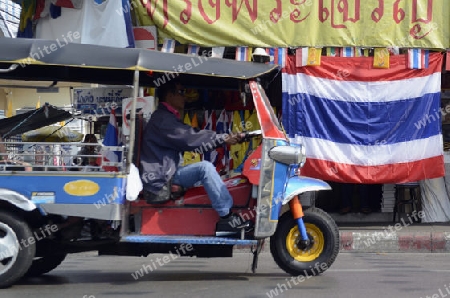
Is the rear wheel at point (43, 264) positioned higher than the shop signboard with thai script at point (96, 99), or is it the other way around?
the shop signboard with thai script at point (96, 99)

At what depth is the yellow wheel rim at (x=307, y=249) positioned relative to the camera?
690 centimetres

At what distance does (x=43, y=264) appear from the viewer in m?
7.40

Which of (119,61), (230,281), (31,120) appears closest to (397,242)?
(230,281)

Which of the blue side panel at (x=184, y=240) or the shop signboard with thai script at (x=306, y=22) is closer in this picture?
the blue side panel at (x=184, y=240)

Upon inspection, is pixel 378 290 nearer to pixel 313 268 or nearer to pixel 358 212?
pixel 313 268

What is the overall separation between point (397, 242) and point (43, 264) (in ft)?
16.9

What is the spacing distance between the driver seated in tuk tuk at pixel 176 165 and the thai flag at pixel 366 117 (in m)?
4.47

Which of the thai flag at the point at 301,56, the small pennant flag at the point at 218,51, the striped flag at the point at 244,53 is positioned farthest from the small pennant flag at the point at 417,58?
the small pennant flag at the point at 218,51

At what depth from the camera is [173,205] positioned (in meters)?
6.82

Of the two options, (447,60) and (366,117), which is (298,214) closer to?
(366,117)

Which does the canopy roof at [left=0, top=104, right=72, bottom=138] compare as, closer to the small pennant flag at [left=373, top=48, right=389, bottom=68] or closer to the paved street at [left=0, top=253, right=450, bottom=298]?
the paved street at [left=0, top=253, right=450, bottom=298]

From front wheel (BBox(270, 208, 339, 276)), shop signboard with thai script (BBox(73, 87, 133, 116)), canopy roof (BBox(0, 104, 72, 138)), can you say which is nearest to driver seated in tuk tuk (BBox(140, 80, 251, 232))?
front wheel (BBox(270, 208, 339, 276))

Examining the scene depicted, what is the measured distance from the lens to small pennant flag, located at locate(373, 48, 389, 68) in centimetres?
1098

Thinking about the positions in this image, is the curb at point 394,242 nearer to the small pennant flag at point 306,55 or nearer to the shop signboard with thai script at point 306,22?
the small pennant flag at point 306,55
